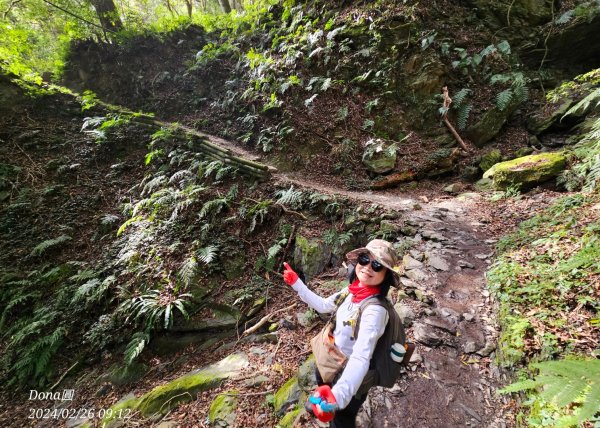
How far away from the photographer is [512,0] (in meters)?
9.33

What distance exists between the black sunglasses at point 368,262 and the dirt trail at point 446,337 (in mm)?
1682

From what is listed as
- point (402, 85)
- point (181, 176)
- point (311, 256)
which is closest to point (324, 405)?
point (311, 256)

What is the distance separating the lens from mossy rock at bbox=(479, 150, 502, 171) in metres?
7.55

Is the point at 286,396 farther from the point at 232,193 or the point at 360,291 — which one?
the point at 232,193

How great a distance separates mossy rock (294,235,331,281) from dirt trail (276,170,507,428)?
169cm

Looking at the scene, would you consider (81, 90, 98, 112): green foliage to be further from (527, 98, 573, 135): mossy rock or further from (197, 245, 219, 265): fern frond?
(527, 98, 573, 135): mossy rock

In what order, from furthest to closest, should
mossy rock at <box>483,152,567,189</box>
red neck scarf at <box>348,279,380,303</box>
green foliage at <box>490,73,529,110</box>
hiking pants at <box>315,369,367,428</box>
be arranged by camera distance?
green foliage at <box>490,73,529,110</box>
mossy rock at <box>483,152,567,189</box>
hiking pants at <box>315,369,367,428</box>
red neck scarf at <box>348,279,380,303</box>

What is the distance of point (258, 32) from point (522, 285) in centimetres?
1344

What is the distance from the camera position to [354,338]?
206 cm

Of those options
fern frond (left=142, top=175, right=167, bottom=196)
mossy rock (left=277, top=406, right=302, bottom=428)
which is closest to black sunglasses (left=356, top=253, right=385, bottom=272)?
mossy rock (left=277, top=406, right=302, bottom=428)

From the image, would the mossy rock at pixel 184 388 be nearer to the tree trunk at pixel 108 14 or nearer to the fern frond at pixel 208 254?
the fern frond at pixel 208 254

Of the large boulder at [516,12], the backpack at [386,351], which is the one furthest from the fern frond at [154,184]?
the large boulder at [516,12]

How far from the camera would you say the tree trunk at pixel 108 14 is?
11.6m

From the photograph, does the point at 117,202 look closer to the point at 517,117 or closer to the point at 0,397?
the point at 0,397
